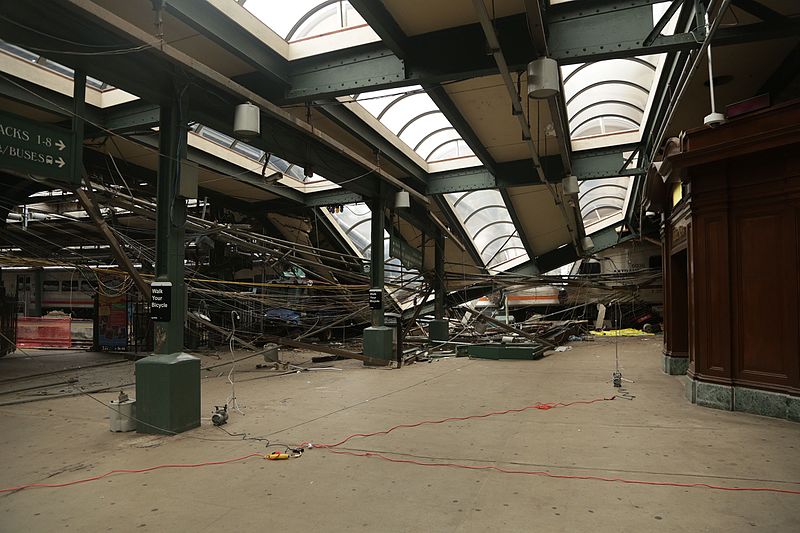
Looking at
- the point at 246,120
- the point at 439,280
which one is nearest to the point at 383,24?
the point at 246,120

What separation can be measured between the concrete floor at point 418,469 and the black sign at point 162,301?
5.11 ft

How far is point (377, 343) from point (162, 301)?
7360 mm

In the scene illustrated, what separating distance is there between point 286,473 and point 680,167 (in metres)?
7.09

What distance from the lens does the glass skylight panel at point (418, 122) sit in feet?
36.2

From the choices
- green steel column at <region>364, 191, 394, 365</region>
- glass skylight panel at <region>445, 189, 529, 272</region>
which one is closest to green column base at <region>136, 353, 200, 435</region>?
green steel column at <region>364, 191, 394, 365</region>

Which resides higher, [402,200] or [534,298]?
[402,200]

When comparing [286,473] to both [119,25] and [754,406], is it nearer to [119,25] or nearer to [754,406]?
[119,25]

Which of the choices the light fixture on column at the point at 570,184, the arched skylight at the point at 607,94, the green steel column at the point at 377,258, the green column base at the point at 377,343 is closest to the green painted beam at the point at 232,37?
the arched skylight at the point at 607,94

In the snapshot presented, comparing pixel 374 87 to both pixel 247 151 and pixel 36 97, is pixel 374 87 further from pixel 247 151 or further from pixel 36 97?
pixel 247 151

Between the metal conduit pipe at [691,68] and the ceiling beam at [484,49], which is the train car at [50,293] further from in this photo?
the metal conduit pipe at [691,68]

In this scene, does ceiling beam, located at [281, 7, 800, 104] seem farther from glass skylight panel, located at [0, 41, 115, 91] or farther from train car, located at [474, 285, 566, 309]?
train car, located at [474, 285, 566, 309]

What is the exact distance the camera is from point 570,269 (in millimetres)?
27984

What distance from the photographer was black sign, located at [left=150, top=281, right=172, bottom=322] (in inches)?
270

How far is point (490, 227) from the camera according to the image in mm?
21094
